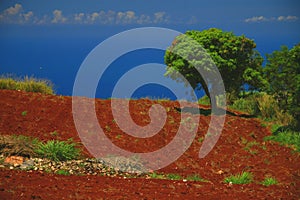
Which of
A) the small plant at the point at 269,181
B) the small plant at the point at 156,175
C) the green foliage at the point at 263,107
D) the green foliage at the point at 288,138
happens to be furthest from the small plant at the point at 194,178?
the green foliage at the point at 263,107

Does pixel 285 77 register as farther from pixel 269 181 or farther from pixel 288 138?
pixel 269 181

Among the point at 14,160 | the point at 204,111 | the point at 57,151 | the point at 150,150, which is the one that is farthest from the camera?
the point at 204,111

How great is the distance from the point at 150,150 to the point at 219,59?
6.50m

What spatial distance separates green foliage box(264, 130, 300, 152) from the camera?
47.0 feet

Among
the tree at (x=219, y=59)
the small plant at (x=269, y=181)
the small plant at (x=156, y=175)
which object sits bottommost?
the small plant at (x=269, y=181)

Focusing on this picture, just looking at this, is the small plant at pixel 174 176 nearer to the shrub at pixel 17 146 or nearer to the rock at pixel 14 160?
the shrub at pixel 17 146

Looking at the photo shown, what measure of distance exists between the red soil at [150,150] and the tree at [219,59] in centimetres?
174

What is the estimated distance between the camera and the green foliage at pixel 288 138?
1434 cm

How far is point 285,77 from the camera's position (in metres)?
15.7

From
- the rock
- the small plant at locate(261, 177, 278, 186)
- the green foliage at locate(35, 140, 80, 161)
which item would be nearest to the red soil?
the small plant at locate(261, 177, 278, 186)

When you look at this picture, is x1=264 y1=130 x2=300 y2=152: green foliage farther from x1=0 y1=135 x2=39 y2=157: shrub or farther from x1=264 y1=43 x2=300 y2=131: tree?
x1=0 y1=135 x2=39 y2=157: shrub

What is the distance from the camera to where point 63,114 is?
1449cm

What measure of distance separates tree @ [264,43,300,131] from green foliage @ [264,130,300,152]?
80 centimetres

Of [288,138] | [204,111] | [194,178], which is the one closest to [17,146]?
[194,178]
